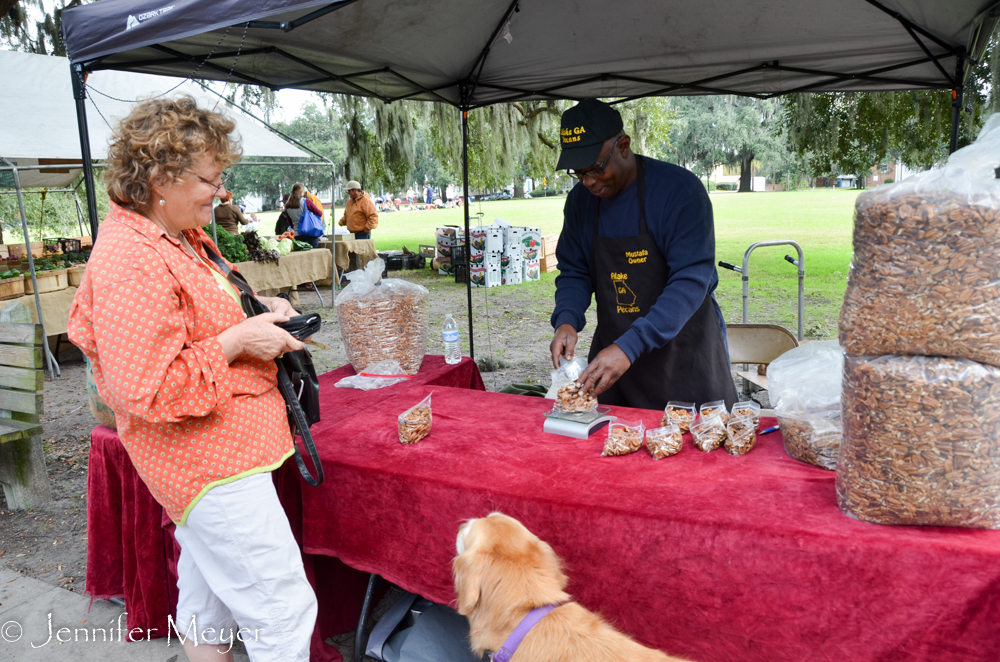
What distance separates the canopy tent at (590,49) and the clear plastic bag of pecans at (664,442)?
231 centimetres

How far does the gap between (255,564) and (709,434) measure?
1.39 m

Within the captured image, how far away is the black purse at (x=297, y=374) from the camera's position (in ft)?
6.17

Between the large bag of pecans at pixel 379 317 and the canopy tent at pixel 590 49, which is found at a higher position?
the canopy tent at pixel 590 49

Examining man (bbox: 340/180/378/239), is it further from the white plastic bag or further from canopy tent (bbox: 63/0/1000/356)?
the white plastic bag

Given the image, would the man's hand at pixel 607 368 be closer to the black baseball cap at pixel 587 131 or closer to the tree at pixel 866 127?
the black baseball cap at pixel 587 131

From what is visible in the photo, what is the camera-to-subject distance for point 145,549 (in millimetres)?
2488

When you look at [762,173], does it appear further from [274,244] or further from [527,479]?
[527,479]

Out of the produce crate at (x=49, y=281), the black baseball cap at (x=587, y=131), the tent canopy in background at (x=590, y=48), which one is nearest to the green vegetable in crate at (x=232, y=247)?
the produce crate at (x=49, y=281)

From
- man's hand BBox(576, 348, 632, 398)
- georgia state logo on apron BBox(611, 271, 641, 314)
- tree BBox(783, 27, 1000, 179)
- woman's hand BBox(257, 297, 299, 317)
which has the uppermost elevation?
tree BBox(783, 27, 1000, 179)

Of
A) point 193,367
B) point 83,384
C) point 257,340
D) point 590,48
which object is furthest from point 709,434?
point 83,384

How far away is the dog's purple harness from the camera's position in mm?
1390

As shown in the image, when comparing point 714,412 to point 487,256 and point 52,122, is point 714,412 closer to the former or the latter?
point 52,122

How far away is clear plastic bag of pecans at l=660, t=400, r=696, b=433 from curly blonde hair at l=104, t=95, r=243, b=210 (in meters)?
1.62

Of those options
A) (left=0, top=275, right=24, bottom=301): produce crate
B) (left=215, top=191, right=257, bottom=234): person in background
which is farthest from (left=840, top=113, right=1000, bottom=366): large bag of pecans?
(left=215, top=191, right=257, bottom=234): person in background
